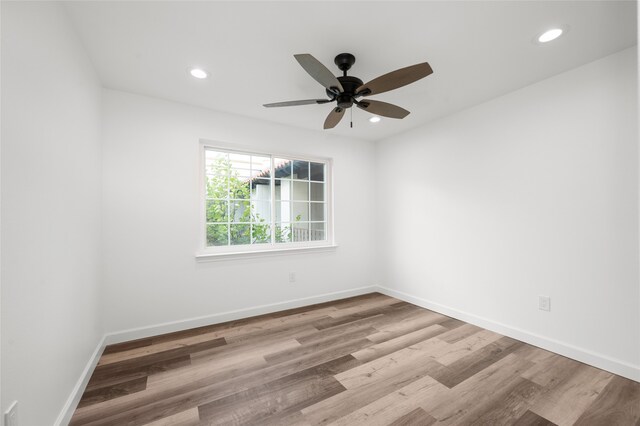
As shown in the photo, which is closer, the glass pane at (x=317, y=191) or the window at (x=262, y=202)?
the window at (x=262, y=202)

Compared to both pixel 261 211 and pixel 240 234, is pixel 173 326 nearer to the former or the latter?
pixel 240 234

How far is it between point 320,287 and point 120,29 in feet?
10.9

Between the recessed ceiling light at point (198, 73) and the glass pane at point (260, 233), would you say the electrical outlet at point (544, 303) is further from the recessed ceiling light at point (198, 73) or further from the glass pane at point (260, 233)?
the recessed ceiling light at point (198, 73)

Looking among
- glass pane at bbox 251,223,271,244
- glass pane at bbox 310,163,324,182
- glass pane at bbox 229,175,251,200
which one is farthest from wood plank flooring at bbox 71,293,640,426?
glass pane at bbox 310,163,324,182

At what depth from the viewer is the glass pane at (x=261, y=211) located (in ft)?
11.5

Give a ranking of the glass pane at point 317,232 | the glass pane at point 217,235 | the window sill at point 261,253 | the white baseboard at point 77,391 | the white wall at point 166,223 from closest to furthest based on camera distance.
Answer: the white baseboard at point 77,391 → the white wall at point 166,223 → the window sill at point 261,253 → the glass pane at point 217,235 → the glass pane at point 317,232

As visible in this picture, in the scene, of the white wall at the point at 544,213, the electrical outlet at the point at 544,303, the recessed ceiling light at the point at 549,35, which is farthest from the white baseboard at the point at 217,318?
the recessed ceiling light at the point at 549,35

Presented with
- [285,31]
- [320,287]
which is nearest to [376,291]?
A: [320,287]

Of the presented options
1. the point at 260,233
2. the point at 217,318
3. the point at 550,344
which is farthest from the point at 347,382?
the point at 260,233

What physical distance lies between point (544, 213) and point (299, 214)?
9.04 feet

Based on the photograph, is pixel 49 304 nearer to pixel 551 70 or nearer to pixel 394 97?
pixel 394 97

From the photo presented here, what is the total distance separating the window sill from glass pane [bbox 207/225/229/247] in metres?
0.20

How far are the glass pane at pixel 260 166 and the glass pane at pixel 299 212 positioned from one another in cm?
58

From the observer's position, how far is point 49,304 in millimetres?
1432
